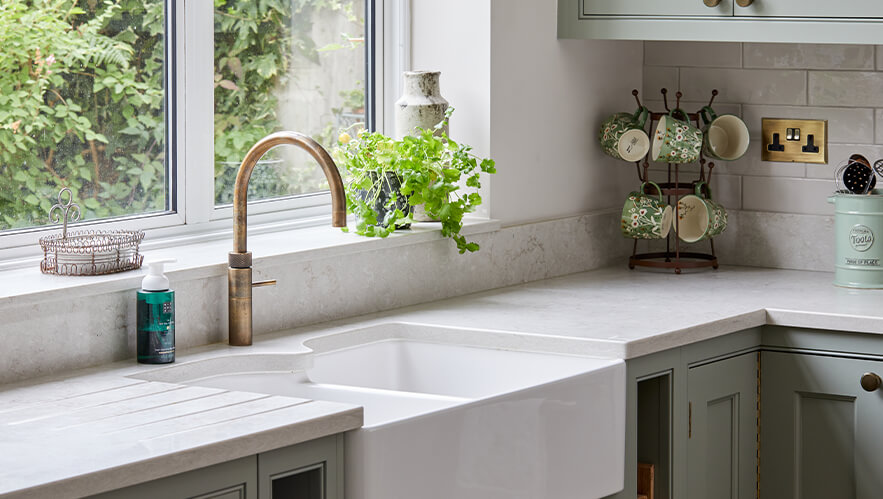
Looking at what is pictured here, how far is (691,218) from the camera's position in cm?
334

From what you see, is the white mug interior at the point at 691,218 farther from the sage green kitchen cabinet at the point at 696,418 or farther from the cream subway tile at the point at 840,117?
the sage green kitchen cabinet at the point at 696,418

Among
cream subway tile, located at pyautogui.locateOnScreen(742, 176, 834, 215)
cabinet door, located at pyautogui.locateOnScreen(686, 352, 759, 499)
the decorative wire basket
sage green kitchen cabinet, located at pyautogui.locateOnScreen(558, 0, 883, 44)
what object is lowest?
cabinet door, located at pyautogui.locateOnScreen(686, 352, 759, 499)

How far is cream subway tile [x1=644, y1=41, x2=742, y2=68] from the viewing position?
339cm

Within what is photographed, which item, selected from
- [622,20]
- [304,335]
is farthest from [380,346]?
[622,20]

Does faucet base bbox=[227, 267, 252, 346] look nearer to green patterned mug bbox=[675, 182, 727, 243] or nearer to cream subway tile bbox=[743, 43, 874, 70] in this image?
green patterned mug bbox=[675, 182, 727, 243]

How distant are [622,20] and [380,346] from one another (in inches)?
43.8

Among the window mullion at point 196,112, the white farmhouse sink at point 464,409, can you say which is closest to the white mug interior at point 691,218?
the white farmhouse sink at point 464,409

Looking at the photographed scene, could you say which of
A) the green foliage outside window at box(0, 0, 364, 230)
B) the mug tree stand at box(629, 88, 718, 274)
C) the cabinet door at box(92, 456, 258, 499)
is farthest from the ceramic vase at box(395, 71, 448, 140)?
the cabinet door at box(92, 456, 258, 499)

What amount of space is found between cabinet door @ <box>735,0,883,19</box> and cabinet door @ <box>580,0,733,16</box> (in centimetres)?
5

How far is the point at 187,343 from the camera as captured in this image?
93.5 inches

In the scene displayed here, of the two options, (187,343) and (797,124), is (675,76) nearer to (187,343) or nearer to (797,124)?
(797,124)

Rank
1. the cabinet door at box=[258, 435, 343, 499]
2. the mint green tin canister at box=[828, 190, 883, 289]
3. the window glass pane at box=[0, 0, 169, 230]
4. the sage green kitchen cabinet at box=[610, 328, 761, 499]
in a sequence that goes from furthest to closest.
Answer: the mint green tin canister at box=[828, 190, 883, 289] → the sage green kitchen cabinet at box=[610, 328, 761, 499] → the window glass pane at box=[0, 0, 169, 230] → the cabinet door at box=[258, 435, 343, 499]

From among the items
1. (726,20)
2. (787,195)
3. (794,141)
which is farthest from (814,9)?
(787,195)

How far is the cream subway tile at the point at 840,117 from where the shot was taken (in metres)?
3.21
